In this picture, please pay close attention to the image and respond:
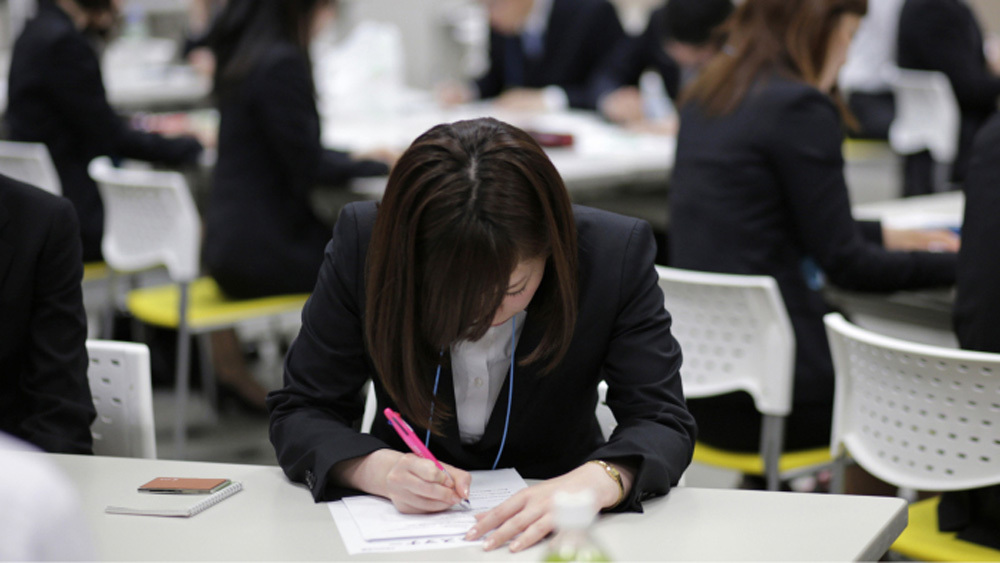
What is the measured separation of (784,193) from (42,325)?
4.80ft

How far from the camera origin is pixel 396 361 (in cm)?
142

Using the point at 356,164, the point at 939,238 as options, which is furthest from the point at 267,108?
the point at 939,238

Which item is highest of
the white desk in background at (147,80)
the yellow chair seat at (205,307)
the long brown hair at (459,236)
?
the long brown hair at (459,236)

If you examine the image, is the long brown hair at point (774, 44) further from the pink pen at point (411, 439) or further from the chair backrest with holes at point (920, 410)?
the pink pen at point (411, 439)

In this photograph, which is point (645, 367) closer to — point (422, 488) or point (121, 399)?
point (422, 488)

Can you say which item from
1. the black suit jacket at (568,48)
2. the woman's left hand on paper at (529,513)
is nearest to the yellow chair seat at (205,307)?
the woman's left hand on paper at (529,513)

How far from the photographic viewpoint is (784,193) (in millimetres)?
2279

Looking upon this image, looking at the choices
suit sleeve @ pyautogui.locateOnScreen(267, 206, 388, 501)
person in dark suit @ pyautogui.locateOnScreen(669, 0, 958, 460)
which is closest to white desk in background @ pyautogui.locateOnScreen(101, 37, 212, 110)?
person in dark suit @ pyautogui.locateOnScreen(669, 0, 958, 460)

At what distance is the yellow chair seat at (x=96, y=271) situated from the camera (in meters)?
3.48

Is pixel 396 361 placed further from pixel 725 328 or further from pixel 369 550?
pixel 725 328

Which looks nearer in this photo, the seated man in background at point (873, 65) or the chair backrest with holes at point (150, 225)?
the chair backrest with holes at point (150, 225)

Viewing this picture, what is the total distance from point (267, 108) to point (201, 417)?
1.15 meters

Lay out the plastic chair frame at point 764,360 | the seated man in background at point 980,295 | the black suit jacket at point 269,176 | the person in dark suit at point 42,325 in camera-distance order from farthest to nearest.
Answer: the black suit jacket at point 269,176
the plastic chair frame at point 764,360
the seated man in background at point 980,295
the person in dark suit at point 42,325

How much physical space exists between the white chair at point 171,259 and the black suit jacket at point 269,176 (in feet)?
0.23
